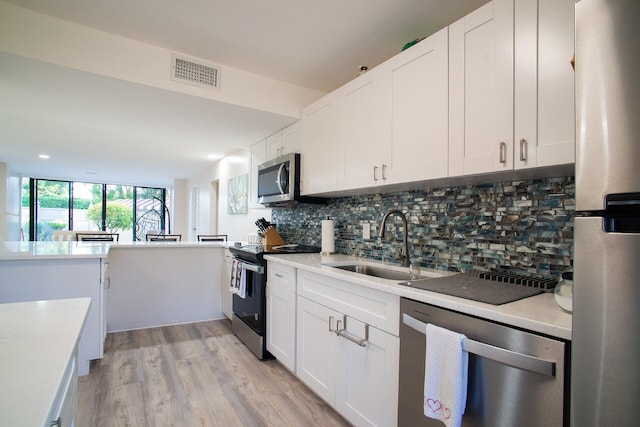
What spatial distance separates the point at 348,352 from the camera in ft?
5.48

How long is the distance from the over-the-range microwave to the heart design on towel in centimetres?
198

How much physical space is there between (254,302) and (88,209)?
9.44 meters

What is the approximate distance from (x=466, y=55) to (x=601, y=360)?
1306 millimetres

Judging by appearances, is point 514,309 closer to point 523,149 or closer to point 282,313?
point 523,149

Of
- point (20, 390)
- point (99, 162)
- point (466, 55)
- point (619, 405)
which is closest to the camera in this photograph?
point (20, 390)

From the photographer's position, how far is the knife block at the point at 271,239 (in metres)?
3.29

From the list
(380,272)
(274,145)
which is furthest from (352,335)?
(274,145)

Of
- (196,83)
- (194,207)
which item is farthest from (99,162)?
(196,83)

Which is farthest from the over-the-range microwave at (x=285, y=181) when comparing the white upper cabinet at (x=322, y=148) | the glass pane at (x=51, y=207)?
the glass pane at (x=51, y=207)

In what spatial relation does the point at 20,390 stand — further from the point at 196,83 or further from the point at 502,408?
the point at 196,83

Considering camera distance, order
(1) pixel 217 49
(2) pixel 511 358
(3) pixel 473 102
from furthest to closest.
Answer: (1) pixel 217 49, (3) pixel 473 102, (2) pixel 511 358

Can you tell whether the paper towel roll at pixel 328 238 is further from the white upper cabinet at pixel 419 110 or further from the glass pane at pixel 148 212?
the glass pane at pixel 148 212

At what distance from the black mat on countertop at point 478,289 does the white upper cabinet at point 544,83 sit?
50 centimetres

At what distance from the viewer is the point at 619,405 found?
0.65m
